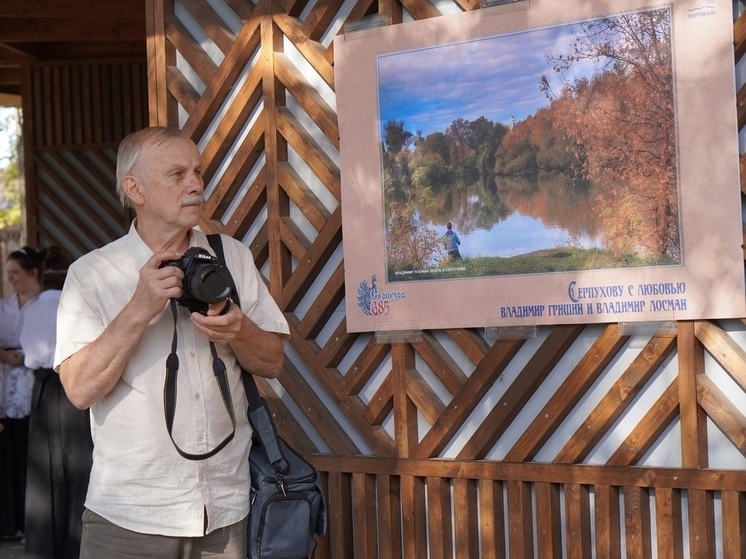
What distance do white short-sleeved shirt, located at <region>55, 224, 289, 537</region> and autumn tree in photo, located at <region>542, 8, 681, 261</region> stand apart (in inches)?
56.3

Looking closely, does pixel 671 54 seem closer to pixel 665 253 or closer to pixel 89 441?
pixel 665 253

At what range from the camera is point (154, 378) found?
2.16m

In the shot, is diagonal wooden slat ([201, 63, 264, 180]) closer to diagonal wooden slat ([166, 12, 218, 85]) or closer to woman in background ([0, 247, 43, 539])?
diagonal wooden slat ([166, 12, 218, 85])

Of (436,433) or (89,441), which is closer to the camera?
(436,433)

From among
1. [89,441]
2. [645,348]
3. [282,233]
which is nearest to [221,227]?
[282,233]

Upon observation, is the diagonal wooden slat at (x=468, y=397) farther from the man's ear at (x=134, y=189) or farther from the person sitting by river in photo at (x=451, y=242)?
the man's ear at (x=134, y=189)

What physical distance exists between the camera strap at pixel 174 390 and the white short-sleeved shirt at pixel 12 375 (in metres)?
3.74

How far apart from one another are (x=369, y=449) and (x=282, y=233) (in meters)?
0.80

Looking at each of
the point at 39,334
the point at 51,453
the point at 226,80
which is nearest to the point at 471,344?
the point at 226,80

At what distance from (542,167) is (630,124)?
0.29m

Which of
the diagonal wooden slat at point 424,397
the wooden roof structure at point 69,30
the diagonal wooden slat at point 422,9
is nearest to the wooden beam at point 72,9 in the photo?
the wooden roof structure at point 69,30

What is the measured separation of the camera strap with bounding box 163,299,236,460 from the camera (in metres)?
2.13

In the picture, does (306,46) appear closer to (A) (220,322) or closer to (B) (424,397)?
(B) (424,397)

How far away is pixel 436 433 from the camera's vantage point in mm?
3525
